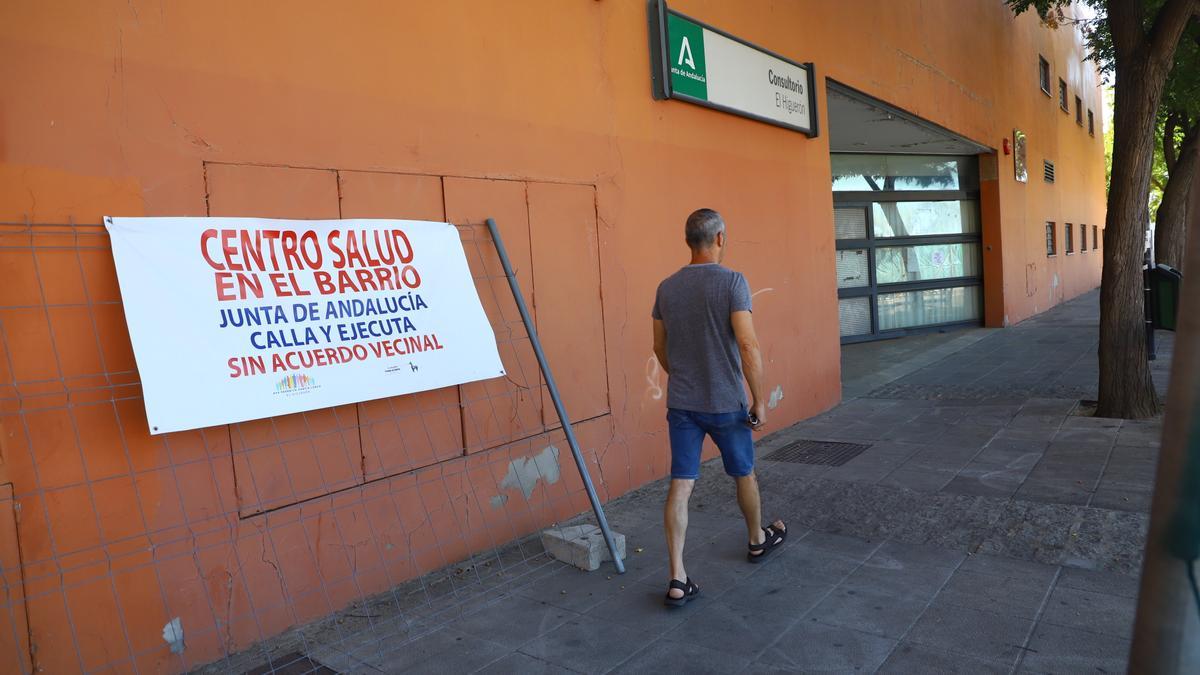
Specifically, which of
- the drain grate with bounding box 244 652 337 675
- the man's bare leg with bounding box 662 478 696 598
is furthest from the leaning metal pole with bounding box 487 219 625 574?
the drain grate with bounding box 244 652 337 675

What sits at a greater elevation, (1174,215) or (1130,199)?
(1130,199)

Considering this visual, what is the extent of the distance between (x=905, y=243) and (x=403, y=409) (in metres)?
12.0

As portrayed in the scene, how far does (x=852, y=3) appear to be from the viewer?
28.6ft

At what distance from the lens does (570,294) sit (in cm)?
505

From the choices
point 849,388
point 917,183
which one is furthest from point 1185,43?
point 849,388

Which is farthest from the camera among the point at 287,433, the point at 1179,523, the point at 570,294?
the point at 570,294

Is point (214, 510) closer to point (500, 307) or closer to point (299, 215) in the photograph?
point (299, 215)

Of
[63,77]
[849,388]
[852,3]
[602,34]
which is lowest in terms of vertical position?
[849,388]

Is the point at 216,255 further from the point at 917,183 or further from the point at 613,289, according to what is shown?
A: the point at 917,183

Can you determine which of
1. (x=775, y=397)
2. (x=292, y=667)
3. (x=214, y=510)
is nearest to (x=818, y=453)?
(x=775, y=397)

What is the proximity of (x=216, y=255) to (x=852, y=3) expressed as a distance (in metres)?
7.61

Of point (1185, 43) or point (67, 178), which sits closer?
point (67, 178)

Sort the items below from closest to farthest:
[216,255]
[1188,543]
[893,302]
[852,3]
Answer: [1188,543] < [216,255] < [852,3] < [893,302]

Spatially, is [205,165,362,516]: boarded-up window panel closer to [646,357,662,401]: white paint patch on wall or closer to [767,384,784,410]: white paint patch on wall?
[646,357,662,401]: white paint patch on wall
